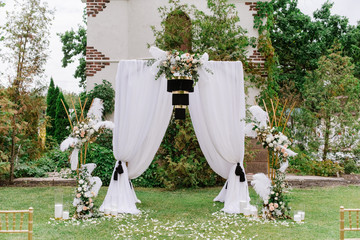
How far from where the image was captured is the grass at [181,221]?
5.34 meters

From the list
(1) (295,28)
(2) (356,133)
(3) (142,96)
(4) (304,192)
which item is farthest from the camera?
(1) (295,28)

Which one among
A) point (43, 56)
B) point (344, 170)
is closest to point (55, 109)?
point (43, 56)

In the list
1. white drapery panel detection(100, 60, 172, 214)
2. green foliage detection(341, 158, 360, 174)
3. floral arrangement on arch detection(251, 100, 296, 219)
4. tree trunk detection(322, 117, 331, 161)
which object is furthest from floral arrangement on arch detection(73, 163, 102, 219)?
green foliage detection(341, 158, 360, 174)

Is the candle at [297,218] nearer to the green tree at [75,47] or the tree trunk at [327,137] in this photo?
the tree trunk at [327,137]


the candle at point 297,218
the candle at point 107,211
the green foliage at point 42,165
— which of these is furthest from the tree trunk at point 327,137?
the green foliage at point 42,165

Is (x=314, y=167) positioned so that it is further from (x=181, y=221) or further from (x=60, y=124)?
(x=60, y=124)

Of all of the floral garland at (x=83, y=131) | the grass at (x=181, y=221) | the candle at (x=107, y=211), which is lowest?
the grass at (x=181, y=221)

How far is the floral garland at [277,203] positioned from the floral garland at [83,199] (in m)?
2.88

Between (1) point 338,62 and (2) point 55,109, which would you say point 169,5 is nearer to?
(1) point 338,62

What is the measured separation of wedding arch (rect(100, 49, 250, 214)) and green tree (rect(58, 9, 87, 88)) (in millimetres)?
12709

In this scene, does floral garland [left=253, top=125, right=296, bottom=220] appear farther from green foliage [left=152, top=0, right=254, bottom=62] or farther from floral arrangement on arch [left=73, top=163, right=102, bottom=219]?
green foliage [left=152, top=0, right=254, bottom=62]

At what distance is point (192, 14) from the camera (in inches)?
464

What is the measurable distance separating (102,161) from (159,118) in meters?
3.21

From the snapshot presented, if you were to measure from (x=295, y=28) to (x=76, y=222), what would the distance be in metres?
12.6
